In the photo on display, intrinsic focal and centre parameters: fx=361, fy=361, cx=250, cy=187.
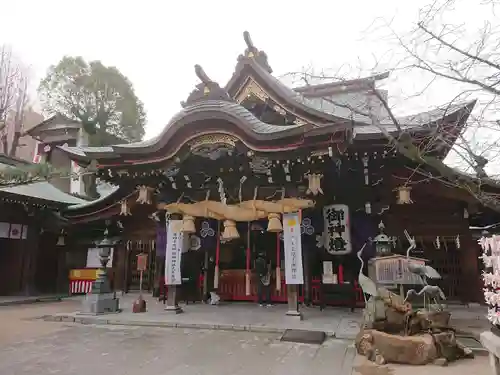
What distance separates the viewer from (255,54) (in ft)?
46.6

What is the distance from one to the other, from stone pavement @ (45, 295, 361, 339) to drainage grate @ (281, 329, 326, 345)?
36 cm

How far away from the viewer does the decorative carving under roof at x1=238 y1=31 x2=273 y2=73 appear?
1398 centimetres

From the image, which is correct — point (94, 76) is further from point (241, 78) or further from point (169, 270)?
point (169, 270)

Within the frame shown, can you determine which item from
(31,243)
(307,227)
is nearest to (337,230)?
(307,227)

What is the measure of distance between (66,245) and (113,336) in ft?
34.9

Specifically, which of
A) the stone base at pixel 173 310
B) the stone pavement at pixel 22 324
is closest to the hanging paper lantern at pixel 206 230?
the stone base at pixel 173 310

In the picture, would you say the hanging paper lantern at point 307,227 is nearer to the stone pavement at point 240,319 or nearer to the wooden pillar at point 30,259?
the stone pavement at point 240,319

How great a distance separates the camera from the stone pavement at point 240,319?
27.3ft

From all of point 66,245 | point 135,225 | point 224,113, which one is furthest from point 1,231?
point 224,113

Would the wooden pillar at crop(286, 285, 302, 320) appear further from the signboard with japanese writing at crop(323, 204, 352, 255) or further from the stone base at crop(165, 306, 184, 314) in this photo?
the stone base at crop(165, 306, 184, 314)

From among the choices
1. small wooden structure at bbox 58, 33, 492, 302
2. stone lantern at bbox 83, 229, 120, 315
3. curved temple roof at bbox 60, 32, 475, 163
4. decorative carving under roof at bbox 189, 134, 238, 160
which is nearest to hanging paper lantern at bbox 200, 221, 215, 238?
small wooden structure at bbox 58, 33, 492, 302

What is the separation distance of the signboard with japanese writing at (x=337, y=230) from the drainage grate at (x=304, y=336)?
3.99m

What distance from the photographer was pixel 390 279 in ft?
26.5

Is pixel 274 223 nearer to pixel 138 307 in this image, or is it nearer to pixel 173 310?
pixel 173 310
